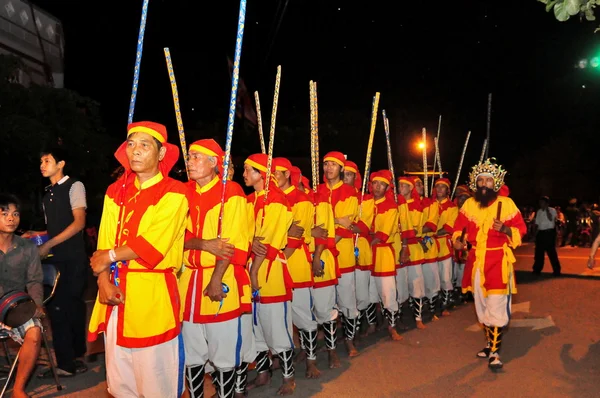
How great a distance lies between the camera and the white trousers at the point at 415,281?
31.8 ft

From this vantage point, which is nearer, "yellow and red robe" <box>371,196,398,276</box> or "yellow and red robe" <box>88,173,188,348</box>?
"yellow and red robe" <box>88,173,188,348</box>

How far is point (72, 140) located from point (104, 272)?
10.6 m

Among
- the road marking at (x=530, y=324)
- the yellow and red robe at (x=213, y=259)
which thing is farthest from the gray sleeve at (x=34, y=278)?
the road marking at (x=530, y=324)

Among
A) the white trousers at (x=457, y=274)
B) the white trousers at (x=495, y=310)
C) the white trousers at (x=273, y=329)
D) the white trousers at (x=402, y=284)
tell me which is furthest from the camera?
the white trousers at (x=457, y=274)

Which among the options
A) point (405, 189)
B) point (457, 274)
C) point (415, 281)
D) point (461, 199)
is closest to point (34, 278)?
point (415, 281)

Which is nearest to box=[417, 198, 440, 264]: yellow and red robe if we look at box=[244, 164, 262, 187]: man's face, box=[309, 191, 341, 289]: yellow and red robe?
box=[309, 191, 341, 289]: yellow and red robe

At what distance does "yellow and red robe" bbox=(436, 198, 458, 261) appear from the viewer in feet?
35.8

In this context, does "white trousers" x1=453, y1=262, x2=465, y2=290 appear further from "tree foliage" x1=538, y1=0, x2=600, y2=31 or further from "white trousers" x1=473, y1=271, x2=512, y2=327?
"tree foliage" x1=538, y1=0, x2=600, y2=31

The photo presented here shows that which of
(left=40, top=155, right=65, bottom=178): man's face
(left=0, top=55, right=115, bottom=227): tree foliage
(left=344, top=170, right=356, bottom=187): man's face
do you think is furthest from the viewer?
(left=0, top=55, right=115, bottom=227): tree foliage

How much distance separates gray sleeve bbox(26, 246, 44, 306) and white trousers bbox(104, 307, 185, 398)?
7.28ft

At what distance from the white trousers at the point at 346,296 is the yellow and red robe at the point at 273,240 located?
1.69 meters

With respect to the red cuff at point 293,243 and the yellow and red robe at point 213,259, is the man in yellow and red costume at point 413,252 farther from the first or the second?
the yellow and red robe at point 213,259

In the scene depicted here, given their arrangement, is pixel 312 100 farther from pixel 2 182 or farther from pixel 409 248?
pixel 2 182

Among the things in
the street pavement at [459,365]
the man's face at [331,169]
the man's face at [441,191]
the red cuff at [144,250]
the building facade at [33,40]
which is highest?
the building facade at [33,40]
